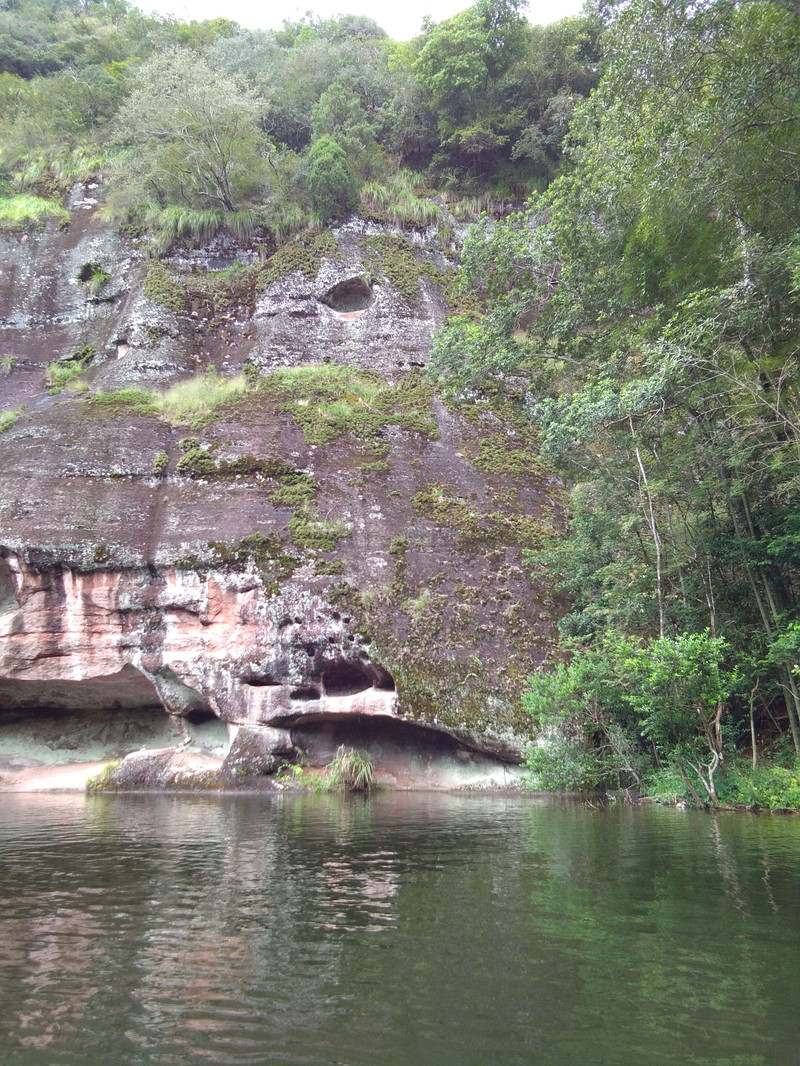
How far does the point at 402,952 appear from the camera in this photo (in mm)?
3412

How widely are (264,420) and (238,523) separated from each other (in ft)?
12.8

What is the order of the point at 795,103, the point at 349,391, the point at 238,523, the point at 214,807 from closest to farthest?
the point at 795,103, the point at 214,807, the point at 238,523, the point at 349,391

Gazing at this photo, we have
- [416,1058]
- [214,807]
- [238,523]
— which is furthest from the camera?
[238,523]

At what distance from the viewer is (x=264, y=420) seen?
59.2ft

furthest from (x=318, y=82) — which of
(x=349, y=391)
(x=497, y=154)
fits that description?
(x=349, y=391)

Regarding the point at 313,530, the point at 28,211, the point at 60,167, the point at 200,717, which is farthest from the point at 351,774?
the point at 60,167

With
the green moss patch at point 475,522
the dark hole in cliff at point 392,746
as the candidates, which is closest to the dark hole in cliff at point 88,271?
the green moss patch at point 475,522

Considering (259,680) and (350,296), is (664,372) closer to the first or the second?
(259,680)

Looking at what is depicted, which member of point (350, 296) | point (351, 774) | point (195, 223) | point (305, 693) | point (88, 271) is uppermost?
point (195, 223)

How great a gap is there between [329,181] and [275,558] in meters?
16.3

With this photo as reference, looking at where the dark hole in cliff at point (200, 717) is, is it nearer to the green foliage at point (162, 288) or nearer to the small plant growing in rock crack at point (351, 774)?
the small plant growing in rock crack at point (351, 774)

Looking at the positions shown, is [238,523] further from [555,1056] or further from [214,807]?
[555,1056]

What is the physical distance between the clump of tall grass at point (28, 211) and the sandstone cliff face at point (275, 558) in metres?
7.57

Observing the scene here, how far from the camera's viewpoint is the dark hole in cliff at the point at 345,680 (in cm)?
1414
